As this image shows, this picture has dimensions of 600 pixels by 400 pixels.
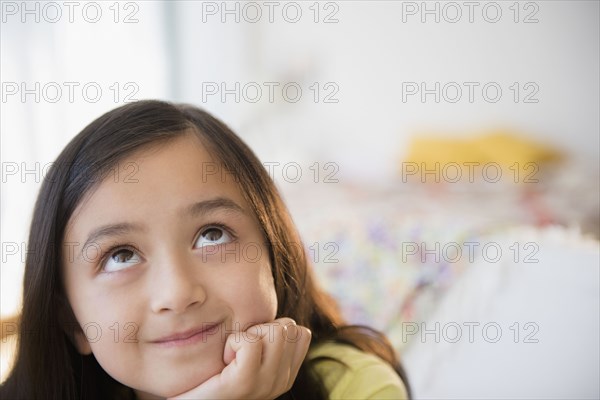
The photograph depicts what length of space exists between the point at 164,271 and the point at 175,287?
0.03 meters

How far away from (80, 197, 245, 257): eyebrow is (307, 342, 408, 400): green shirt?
365 mm

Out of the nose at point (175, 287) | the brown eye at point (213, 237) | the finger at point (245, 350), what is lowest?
the finger at point (245, 350)

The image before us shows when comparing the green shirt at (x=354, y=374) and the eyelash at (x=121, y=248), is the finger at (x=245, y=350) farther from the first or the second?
the green shirt at (x=354, y=374)

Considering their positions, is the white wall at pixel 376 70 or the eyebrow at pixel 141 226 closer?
the eyebrow at pixel 141 226

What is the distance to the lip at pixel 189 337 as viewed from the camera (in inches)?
32.0

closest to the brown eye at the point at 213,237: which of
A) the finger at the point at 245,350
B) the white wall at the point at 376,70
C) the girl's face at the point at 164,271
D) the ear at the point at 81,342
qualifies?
the girl's face at the point at 164,271

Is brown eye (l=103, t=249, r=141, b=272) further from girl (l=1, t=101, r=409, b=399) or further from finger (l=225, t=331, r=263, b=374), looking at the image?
finger (l=225, t=331, r=263, b=374)

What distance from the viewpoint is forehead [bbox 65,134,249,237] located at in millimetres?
806

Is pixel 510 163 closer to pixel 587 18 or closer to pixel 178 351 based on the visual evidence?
pixel 587 18

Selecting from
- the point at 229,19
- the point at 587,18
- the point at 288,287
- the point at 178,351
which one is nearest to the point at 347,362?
the point at 288,287

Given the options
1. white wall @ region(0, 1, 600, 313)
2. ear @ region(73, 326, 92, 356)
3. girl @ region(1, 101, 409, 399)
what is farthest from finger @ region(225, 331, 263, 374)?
white wall @ region(0, 1, 600, 313)

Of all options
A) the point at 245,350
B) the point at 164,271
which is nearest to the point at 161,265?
the point at 164,271

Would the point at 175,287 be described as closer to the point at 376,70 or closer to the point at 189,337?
the point at 189,337

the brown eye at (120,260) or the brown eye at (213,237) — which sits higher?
the brown eye at (213,237)
